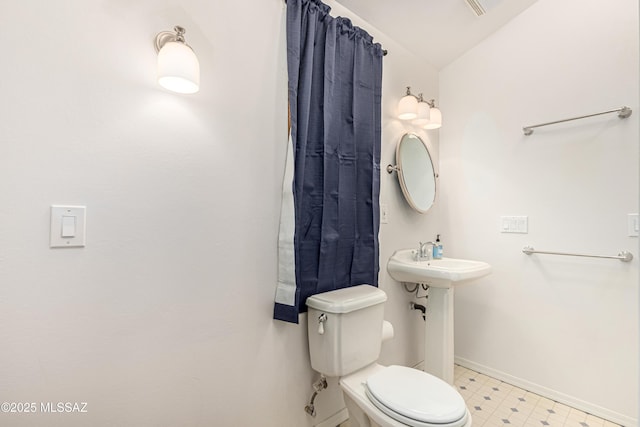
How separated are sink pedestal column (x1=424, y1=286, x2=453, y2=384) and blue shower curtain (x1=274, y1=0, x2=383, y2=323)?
0.46 m

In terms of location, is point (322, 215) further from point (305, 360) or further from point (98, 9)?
point (98, 9)

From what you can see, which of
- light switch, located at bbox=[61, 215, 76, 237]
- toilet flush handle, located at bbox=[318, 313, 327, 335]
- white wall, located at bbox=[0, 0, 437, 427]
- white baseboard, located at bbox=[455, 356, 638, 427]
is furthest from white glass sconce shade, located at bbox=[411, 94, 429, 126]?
light switch, located at bbox=[61, 215, 76, 237]

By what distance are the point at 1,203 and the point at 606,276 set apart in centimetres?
271

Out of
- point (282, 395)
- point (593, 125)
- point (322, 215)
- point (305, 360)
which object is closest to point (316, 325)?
point (305, 360)

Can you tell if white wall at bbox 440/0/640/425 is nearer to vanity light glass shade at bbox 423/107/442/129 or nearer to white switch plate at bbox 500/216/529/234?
white switch plate at bbox 500/216/529/234

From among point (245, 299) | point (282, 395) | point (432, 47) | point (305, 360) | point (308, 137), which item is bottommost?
point (282, 395)

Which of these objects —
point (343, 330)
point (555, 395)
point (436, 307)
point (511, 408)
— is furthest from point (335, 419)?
point (555, 395)

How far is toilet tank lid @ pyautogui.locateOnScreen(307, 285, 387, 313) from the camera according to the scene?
1354 millimetres

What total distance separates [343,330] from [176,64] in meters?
1.22

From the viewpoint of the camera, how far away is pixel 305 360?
149cm

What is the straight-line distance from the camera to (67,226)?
2.95 feet

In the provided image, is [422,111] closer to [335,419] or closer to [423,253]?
[423,253]


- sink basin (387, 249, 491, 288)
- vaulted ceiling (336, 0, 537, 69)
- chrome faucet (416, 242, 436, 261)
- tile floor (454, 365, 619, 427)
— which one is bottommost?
tile floor (454, 365, 619, 427)

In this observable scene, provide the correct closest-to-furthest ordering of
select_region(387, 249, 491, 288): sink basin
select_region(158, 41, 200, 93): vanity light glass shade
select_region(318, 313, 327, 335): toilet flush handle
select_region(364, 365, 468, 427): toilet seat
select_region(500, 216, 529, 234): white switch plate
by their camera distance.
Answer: select_region(158, 41, 200, 93): vanity light glass shade → select_region(364, 365, 468, 427): toilet seat → select_region(318, 313, 327, 335): toilet flush handle → select_region(387, 249, 491, 288): sink basin → select_region(500, 216, 529, 234): white switch plate
